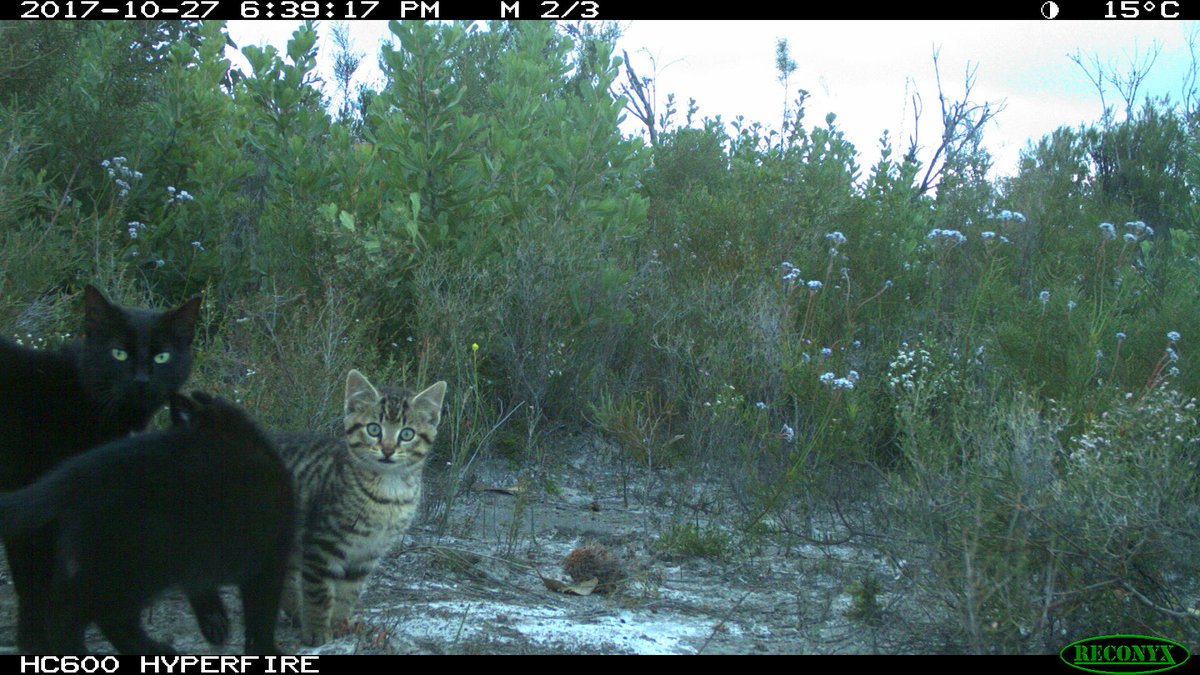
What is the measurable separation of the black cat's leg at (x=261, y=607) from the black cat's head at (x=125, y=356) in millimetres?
1026

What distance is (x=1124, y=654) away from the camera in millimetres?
3508

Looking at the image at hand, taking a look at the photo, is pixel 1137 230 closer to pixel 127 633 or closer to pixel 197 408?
pixel 197 408

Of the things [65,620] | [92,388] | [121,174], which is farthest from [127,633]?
[121,174]

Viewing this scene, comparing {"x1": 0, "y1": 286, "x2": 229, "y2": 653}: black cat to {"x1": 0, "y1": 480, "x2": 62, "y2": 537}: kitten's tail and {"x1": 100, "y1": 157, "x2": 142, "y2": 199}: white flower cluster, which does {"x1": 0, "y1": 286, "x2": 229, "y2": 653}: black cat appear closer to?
{"x1": 0, "y1": 480, "x2": 62, "y2": 537}: kitten's tail

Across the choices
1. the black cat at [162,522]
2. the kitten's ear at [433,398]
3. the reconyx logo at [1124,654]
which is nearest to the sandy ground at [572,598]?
the black cat at [162,522]

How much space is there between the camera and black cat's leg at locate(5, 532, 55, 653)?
3.45 meters

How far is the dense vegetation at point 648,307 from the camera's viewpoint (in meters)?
3.99

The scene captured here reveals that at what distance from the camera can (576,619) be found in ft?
13.8

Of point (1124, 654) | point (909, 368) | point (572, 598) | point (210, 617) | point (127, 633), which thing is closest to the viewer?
point (127, 633)

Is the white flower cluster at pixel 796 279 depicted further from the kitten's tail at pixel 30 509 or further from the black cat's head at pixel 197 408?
the kitten's tail at pixel 30 509

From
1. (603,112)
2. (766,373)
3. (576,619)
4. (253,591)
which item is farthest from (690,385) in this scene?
(253,591)

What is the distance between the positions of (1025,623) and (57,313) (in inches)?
192

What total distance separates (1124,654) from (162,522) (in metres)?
3.12

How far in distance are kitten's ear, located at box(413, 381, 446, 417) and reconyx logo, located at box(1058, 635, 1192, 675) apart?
2.48 m
